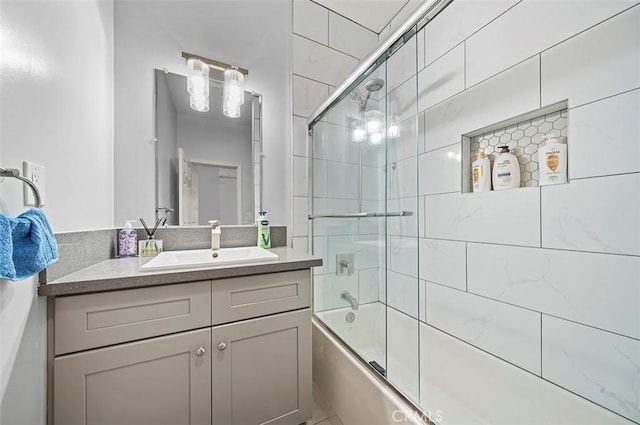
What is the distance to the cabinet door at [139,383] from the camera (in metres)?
0.72

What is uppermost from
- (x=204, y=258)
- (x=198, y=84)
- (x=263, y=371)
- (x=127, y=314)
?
(x=198, y=84)

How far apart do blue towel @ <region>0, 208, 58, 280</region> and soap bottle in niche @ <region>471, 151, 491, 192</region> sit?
162 cm

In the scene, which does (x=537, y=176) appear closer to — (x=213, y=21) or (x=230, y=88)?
(x=230, y=88)

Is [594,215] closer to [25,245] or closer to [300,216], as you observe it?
→ [300,216]

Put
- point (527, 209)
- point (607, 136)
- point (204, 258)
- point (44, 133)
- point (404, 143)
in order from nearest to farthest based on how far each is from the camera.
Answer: point (44, 133) < point (607, 136) < point (527, 209) < point (204, 258) < point (404, 143)

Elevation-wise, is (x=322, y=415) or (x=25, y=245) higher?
(x=25, y=245)

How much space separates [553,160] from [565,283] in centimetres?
49

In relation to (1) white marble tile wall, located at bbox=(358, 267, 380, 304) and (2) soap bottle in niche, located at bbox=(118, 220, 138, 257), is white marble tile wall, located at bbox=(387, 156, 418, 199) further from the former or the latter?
(2) soap bottle in niche, located at bbox=(118, 220, 138, 257)

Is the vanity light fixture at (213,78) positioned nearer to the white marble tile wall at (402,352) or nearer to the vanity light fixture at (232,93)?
the vanity light fixture at (232,93)

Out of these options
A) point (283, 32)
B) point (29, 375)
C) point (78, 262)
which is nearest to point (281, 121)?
point (283, 32)

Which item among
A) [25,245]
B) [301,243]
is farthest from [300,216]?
[25,245]

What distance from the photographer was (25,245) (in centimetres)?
54

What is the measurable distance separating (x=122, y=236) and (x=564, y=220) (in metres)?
1.91

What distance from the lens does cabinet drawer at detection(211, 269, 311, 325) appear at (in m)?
0.90
